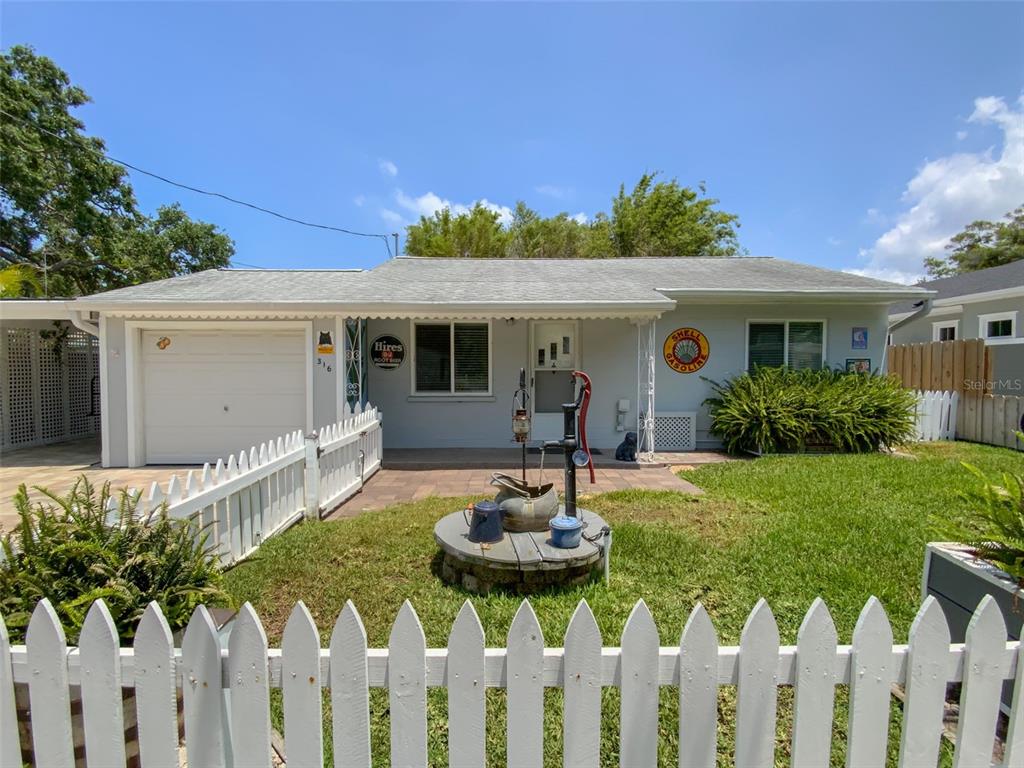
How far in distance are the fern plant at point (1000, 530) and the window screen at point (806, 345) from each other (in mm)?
8000

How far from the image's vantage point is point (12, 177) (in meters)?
17.0

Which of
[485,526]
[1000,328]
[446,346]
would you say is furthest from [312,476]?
[1000,328]

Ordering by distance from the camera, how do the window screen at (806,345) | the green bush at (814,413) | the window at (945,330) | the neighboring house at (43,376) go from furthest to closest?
the window at (945,330) → the window screen at (806,345) → the neighboring house at (43,376) → the green bush at (814,413)

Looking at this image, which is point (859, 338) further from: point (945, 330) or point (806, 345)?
point (945, 330)

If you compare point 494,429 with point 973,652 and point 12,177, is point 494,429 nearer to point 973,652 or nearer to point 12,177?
point 973,652

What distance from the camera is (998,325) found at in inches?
560

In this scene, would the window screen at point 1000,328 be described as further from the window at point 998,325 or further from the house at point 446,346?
the house at point 446,346

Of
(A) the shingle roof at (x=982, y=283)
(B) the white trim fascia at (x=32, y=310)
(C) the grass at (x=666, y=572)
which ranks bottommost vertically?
(C) the grass at (x=666, y=572)

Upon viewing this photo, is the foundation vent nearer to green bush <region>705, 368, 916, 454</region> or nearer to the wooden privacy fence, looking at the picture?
green bush <region>705, 368, 916, 454</region>

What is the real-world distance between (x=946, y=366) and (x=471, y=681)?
13661 millimetres

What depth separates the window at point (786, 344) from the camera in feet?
32.1

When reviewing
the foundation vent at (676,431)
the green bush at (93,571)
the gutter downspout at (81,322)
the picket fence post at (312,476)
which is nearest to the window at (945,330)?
the foundation vent at (676,431)

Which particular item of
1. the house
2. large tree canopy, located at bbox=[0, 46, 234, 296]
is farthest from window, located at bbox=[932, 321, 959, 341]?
large tree canopy, located at bbox=[0, 46, 234, 296]

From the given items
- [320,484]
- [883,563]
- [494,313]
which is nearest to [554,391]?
[494,313]
